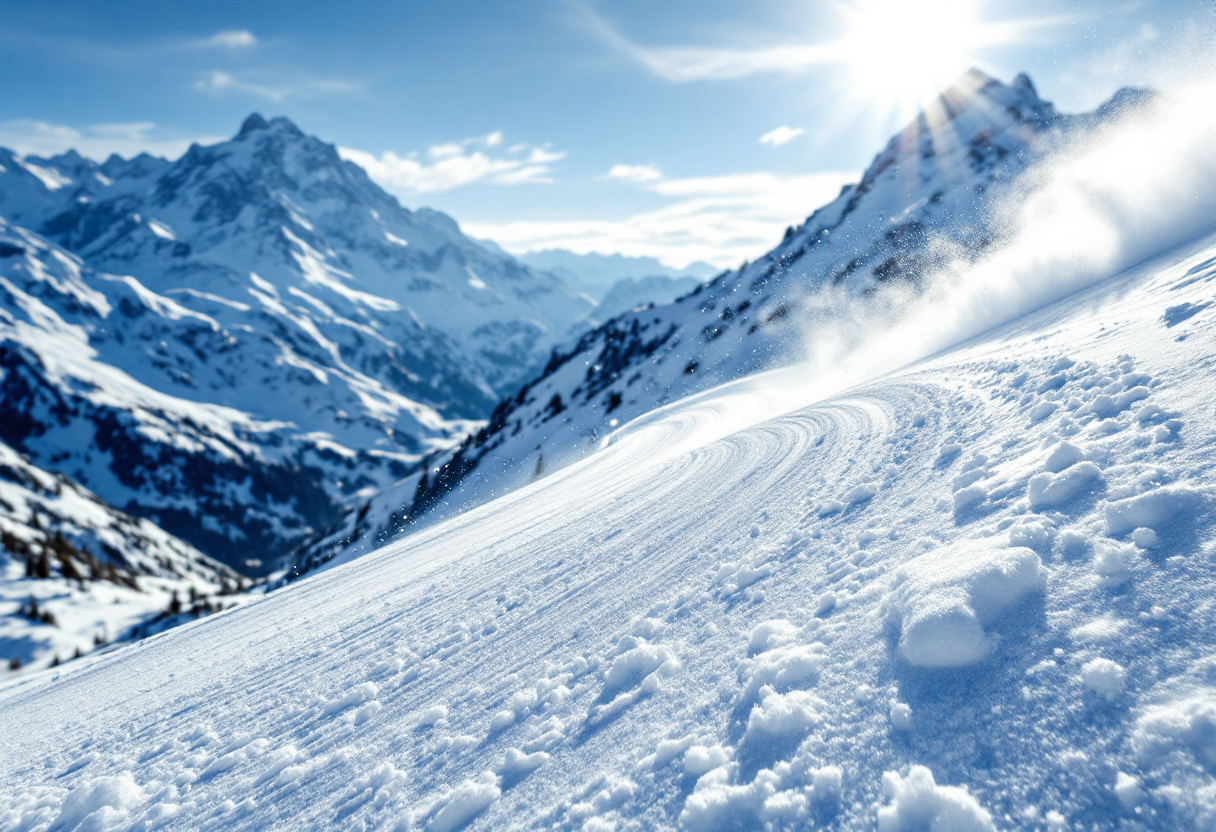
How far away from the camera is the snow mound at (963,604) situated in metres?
3.02

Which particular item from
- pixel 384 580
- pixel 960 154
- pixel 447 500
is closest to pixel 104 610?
pixel 447 500

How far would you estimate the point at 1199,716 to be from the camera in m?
2.19

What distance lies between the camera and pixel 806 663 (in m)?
3.42

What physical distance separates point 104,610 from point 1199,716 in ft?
372

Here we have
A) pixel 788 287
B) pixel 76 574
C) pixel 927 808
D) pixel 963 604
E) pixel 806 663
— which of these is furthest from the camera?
pixel 76 574

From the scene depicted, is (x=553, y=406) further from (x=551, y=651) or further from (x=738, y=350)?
(x=551, y=651)

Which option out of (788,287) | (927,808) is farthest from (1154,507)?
(788,287)

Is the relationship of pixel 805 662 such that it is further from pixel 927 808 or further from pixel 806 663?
pixel 927 808

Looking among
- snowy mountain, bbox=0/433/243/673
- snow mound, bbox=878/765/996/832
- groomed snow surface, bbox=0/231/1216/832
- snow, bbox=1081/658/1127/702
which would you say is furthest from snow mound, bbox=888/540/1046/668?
snowy mountain, bbox=0/433/243/673

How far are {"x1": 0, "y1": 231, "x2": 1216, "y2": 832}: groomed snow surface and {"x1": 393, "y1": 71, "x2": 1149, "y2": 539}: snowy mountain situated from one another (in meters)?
32.0

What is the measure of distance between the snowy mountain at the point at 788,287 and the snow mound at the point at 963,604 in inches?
1374

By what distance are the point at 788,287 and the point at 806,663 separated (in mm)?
60511

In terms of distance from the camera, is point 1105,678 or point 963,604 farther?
point 963,604

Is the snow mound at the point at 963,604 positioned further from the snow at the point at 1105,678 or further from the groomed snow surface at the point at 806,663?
the snow at the point at 1105,678
